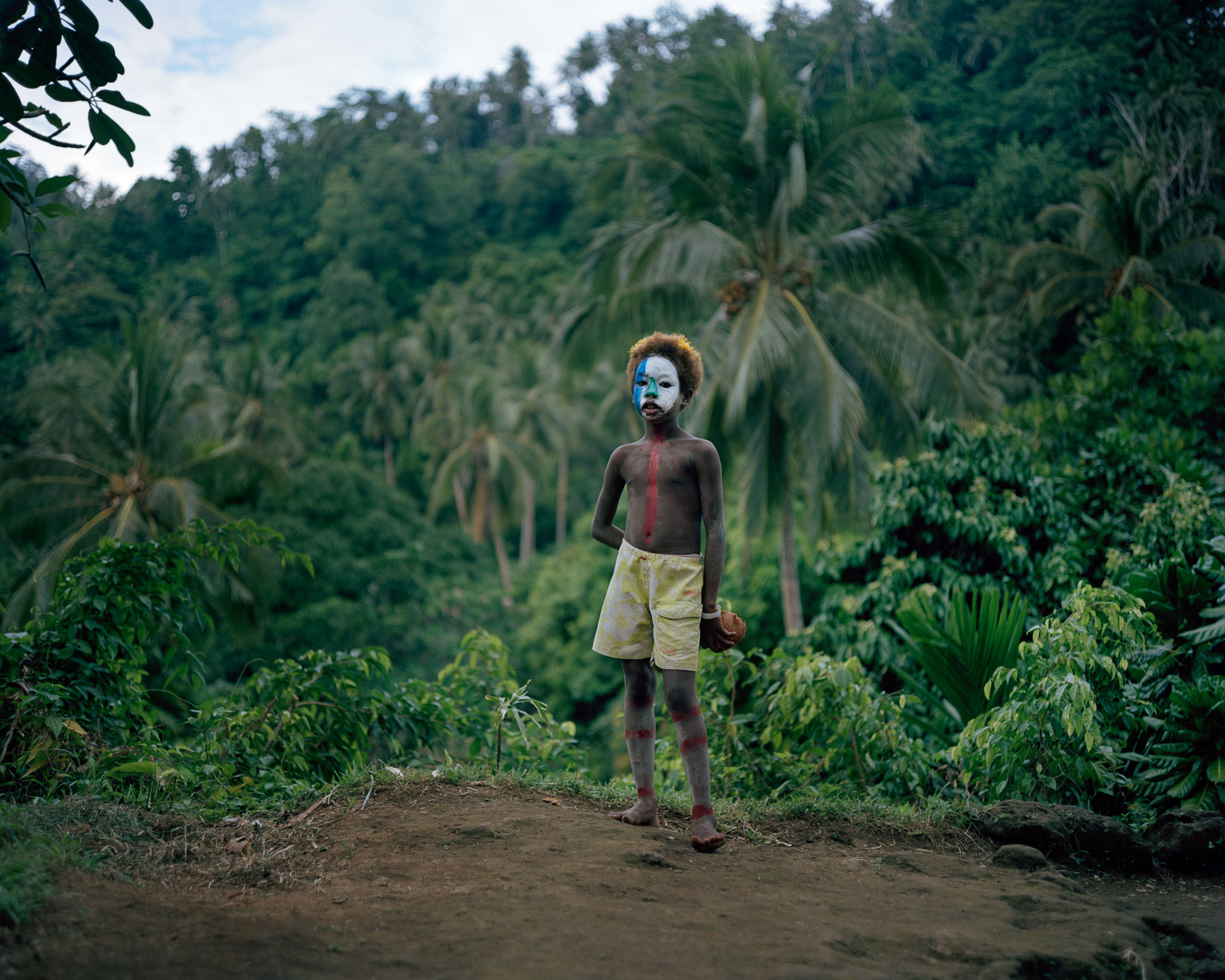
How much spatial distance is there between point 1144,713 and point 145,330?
47.8 ft

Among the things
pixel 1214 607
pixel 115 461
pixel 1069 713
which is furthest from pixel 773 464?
pixel 115 461

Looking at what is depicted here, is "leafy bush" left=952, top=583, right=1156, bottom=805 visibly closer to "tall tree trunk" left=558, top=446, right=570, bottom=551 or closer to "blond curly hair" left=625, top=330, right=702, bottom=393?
"blond curly hair" left=625, top=330, right=702, bottom=393

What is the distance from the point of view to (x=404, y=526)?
87.3ft

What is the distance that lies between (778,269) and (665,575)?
10.2 m

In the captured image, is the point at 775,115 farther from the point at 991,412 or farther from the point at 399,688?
the point at 399,688

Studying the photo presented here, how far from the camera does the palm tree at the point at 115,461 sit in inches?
529

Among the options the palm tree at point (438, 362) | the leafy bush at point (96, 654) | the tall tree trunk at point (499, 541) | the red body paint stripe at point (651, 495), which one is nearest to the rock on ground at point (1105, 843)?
the red body paint stripe at point (651, 495)

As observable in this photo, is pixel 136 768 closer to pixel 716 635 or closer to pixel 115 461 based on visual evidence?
pixel 716 635

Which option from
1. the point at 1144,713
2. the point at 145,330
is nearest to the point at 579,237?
the point at 145,330

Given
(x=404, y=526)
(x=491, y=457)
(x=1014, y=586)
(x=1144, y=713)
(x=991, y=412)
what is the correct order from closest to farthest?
(x=1144, y=713)
(x=1014, y=586)
(x=991, y=412)
(x=404, y=526)
(x=491, y=457)

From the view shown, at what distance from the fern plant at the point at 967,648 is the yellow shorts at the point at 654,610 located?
2178 mm

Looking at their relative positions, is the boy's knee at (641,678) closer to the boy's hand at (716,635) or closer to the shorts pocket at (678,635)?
the shorts pocket at (678,635)

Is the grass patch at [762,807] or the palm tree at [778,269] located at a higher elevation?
the palm tree at [778,269]

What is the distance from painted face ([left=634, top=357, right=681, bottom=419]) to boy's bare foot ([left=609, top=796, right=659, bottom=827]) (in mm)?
1582
